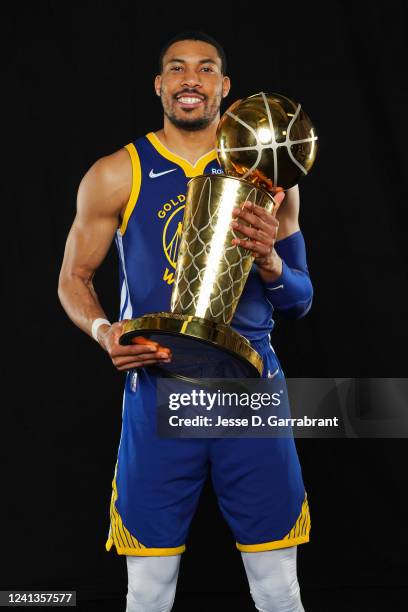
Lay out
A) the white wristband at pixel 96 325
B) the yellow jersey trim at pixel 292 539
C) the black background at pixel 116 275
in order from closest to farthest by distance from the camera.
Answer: the white wristband at pixel 96 325 < the yellow jersey trim at pixel 292 539 < the black background at pixel 116 275

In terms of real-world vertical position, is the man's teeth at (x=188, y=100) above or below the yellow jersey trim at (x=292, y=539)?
above

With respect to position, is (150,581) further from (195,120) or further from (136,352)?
(195,120)

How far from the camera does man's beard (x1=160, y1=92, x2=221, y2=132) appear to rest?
65.9 inches

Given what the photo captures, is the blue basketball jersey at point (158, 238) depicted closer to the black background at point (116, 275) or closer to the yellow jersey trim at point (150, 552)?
the yellow jersey trim at point (150, 552)

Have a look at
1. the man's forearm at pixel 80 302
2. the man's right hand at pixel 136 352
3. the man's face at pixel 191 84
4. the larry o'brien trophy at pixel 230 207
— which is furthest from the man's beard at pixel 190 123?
the man's right hand at pixel 136 352

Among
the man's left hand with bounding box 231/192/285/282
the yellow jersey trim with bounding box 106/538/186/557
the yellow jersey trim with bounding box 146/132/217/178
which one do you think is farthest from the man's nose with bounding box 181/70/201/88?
the yellow jersey trim with bounding box 106/538/186/557

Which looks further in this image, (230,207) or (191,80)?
(191,80)

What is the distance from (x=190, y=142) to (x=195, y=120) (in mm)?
67

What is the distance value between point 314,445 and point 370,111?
3.27 feet

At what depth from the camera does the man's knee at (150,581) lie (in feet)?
5.57

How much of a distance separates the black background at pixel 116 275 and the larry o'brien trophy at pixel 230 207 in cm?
107

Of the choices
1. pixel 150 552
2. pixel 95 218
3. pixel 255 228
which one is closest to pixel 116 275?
pixel 95 218

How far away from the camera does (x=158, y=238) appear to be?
168 centimetres

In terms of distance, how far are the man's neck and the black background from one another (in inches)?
29.3
